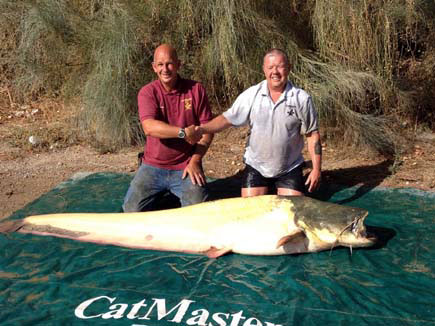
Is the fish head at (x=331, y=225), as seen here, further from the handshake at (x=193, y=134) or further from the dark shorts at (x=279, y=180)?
the handshake at (x=193, y=134)

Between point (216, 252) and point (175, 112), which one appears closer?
point (216, 252)

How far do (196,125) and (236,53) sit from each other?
93.0 inches

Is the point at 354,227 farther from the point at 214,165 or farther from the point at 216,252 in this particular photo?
the point at 214,165

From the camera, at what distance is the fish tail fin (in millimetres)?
4086

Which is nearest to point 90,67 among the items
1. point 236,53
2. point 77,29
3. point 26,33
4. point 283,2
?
point 77,29

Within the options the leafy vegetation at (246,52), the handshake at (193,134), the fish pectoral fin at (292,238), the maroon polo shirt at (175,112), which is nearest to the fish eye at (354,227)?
the fish pectoral fin at (292,238)

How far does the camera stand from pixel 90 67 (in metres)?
7.56

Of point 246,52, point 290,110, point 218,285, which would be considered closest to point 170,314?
point 218,285

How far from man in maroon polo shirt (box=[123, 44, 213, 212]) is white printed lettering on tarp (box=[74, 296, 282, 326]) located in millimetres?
1438

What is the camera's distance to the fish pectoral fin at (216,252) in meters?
3.60

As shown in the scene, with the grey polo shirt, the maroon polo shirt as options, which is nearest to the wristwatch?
the maroon polo shirt

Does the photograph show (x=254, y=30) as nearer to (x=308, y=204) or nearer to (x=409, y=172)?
(x=409, y=172)

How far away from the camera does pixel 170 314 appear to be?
2973 mm

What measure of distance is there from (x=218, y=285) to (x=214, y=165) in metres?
3.03
